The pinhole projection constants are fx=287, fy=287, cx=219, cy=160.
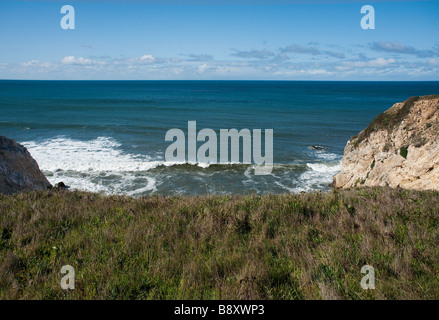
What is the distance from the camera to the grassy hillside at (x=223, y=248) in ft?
12.1

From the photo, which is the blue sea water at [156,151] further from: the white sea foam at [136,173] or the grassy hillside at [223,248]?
the grassy hillside at [223,248]

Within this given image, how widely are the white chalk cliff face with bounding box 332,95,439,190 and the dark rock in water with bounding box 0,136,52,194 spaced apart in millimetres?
16161

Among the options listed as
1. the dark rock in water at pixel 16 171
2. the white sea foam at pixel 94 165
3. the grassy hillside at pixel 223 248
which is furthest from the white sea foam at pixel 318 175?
the dark rock in water at pixel 16 171

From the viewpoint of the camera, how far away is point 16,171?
11766 millimetres

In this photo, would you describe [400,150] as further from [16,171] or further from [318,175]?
[16,171]

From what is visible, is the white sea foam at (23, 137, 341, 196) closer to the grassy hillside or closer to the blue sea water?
the blue sea water

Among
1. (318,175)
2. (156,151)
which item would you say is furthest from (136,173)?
(318,175)

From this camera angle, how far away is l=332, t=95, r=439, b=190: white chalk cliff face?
1266 centimetres

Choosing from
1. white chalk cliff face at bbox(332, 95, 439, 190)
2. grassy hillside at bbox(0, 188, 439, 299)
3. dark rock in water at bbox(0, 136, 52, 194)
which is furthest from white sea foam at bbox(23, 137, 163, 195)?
white chalk cliff face at bbox(332, 95, 439, 190)

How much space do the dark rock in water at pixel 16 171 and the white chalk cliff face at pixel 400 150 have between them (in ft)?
53.0

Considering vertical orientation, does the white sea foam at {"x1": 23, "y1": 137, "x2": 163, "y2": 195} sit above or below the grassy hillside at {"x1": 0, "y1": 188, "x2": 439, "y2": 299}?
below

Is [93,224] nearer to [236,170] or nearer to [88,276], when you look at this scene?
[88,276]
